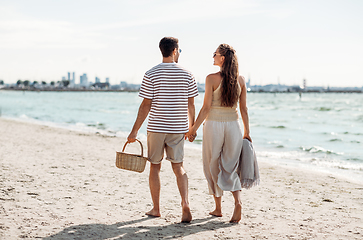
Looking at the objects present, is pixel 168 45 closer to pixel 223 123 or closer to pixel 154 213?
pixel 223 123

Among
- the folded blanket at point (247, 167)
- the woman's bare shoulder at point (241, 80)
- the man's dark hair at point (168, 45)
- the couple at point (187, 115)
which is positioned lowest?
the folded blanket at point (247, 167)

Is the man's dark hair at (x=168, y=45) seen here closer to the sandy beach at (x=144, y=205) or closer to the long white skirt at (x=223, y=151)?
the long white skirt at (x=223, y=151)

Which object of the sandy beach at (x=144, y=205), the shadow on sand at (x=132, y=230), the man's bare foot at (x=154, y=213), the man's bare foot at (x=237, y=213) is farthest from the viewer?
the man's bare foot at (x=154, y=213)

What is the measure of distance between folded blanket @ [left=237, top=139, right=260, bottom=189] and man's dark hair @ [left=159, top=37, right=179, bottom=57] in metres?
1.34

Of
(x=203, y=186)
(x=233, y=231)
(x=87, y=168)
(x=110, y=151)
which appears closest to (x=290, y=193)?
(x=203, y=186)

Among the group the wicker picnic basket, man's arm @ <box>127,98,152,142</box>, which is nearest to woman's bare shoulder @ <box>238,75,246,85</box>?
man's arm @ <box>127,98,152,142</box>

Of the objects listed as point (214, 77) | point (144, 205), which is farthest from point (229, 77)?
point (144, 205)

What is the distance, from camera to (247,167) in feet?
13.6

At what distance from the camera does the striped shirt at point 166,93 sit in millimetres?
3859

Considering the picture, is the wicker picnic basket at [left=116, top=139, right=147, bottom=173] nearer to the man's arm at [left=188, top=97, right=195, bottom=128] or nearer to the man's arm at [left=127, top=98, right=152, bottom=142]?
the man's arm at [left=127, top=98, right=152, bottom=142]

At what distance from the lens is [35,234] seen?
3541mm

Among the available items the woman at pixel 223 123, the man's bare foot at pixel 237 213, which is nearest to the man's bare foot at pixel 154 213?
the woman at pixel 223 123

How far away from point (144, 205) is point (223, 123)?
162 centimetres

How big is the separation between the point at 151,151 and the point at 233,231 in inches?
48.2
